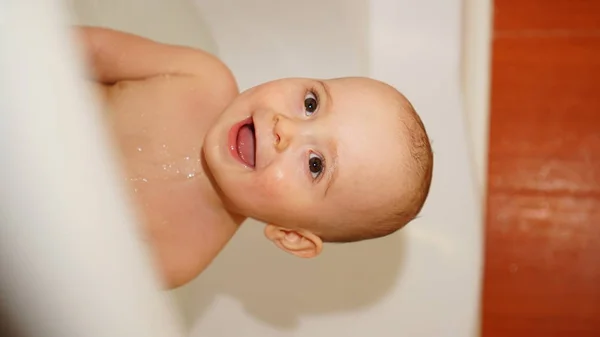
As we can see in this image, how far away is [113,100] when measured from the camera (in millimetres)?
751

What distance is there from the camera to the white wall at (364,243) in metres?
1.04

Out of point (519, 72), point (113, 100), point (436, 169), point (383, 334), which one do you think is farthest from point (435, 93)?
point (113, 100)

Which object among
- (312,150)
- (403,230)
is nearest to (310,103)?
(312,150)

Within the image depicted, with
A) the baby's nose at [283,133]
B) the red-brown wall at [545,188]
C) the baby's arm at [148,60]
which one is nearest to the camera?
the baby's nose at [283,133]

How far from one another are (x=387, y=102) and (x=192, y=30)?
0.47 m

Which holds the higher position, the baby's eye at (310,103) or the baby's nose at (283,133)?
the baby's eye at (310,103)

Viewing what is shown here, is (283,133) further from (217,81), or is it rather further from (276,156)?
(217,81)

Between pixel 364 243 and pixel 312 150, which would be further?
pixel 364 243

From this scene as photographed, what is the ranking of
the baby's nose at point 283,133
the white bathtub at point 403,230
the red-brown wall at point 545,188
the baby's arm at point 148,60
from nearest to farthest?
the baby's nose at point 283,133 → the baby's arm at point 148,60 → the white bathtub at point 403,230 → the red-brown wall at point 545,188

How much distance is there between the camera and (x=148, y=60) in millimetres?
896

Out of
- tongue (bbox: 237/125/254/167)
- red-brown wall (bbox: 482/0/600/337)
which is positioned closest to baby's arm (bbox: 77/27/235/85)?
tongue (bbox: 237/125/254/167)

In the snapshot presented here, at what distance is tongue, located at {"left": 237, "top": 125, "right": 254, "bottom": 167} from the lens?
0.79 meters

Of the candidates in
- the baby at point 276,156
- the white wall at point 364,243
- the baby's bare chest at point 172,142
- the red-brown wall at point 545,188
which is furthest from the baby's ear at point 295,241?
the red-brown wall at point 545,188

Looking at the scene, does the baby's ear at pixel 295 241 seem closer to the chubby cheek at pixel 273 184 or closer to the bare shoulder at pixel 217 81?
the chubby cheek at pixel 273 184
